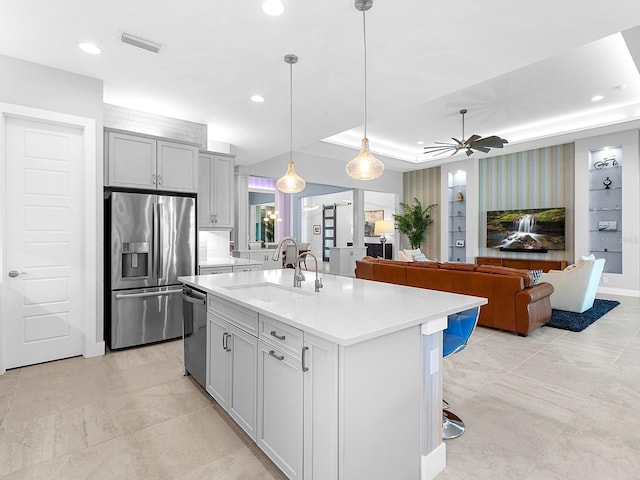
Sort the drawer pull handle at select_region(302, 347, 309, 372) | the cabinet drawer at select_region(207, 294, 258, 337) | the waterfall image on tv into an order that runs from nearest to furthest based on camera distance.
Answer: the drawer pull handle at select_region(302, 347, 309, 372)
the cabinet drawer at select_region(207, 294, 258, 337)
the waterfall image on tv

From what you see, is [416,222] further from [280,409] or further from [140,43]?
[280,409]

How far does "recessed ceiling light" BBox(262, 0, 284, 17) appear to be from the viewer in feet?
7.54

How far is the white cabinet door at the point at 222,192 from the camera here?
4746 mm

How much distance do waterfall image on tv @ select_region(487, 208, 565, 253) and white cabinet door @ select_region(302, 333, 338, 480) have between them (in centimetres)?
771

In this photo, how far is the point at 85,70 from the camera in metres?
3.23

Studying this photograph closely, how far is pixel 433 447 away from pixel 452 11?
2.78 metres

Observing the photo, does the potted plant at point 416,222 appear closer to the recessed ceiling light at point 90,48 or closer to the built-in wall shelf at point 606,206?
the built-in wall shelf at point 606,206

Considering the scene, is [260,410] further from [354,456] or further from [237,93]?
[237,93]

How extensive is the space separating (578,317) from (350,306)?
14.6 ft

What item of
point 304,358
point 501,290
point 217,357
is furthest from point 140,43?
point 501,290

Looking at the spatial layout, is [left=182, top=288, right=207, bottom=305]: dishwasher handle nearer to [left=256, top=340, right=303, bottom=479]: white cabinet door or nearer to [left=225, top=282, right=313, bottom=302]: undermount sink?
[left=225, top=282, right=313, bottom=302]: undermount sink

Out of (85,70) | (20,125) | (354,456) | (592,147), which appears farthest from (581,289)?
(20,125)

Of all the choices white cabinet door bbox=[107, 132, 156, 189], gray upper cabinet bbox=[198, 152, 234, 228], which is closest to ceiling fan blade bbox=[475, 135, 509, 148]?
gray upper cabinet bbox=[198, 152, 234, 228]

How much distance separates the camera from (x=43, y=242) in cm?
324
